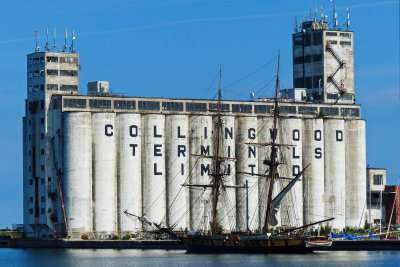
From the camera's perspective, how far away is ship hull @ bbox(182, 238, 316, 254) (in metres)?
174

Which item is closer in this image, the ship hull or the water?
the water

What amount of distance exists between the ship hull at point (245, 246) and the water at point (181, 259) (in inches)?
48.9

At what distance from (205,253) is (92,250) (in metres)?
24.0

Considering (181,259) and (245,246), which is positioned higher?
(245,246)

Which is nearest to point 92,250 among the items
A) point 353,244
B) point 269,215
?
point 269,215

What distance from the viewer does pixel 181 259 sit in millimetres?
167125

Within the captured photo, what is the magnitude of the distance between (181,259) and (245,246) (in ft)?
44.4

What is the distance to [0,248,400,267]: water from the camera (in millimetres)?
157250

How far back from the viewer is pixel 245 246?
176m

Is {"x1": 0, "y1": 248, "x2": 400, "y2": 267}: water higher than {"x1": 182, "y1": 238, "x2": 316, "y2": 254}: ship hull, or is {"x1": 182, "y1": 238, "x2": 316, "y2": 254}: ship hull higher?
{"x1": 182, "y1": 238, "x2": 316, "y2": 254}: ship hull

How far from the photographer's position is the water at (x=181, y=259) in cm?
15725

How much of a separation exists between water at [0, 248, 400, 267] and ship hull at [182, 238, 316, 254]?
4.08 ft

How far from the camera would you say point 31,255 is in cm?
18500

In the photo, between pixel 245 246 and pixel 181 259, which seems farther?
pixel 245 246
